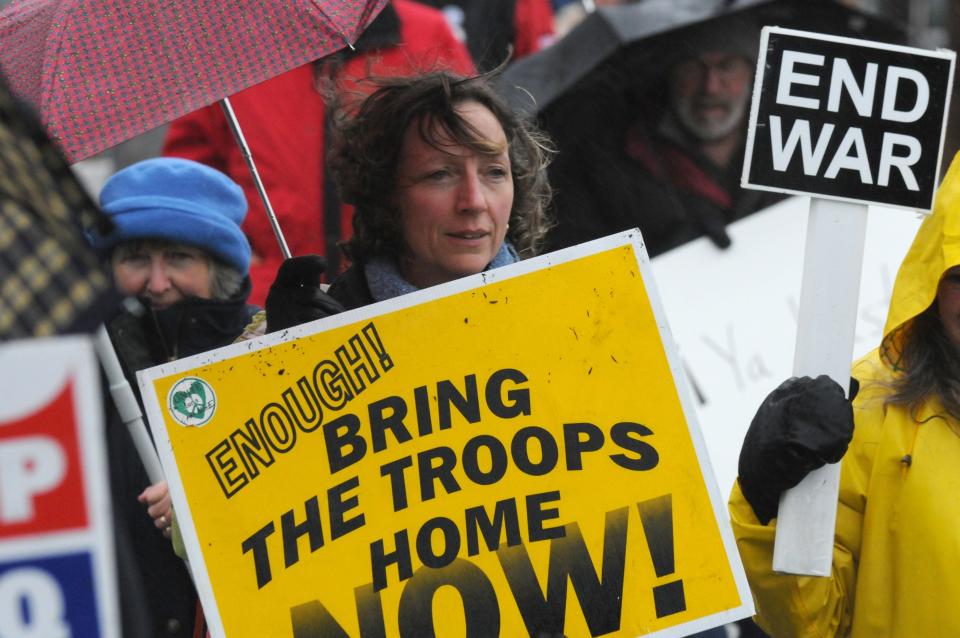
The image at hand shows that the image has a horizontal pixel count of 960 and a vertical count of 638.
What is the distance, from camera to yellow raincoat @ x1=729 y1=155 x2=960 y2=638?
9.48ft

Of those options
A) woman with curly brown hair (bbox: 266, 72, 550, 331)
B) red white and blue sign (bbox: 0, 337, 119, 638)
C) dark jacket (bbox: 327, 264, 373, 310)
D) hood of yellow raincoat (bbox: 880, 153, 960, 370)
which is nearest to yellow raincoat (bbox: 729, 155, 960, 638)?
hood of yellow raincoat (bbox: 880, 153, 960, 370)

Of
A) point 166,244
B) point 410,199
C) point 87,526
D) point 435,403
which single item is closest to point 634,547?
point 435,403

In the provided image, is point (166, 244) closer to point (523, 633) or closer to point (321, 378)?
point (321, 378)

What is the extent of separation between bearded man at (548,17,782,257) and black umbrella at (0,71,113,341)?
11.7ft

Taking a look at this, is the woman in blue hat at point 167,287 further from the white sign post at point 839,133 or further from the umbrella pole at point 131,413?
the white sign post at point 839,133

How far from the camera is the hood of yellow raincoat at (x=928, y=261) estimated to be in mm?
3008

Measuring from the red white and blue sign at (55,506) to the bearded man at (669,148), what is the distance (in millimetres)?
3633

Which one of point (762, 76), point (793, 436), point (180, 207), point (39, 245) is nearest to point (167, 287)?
point (180, 207)

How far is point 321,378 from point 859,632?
1.10 meters

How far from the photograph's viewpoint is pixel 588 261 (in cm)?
289

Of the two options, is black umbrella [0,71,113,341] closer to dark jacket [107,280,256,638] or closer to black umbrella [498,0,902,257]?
dark jacket [107,280,256,638]

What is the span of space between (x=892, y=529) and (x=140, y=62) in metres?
1.73

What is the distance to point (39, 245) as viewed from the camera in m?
1.75

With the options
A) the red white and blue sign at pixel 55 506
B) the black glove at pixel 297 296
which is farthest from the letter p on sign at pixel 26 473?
the black glove at pixel 297 296
